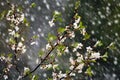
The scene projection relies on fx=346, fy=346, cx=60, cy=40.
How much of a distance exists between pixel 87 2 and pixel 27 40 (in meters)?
1.16

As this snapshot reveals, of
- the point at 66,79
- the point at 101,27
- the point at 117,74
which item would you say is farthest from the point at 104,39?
the point at 66,79

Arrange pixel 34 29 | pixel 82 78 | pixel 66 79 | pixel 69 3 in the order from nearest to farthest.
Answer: pixel 66 79, pixel 82 78, pixel 34 29, pixel 69 3

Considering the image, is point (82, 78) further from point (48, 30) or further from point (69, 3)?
point (69, 3)

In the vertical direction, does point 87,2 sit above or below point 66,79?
above

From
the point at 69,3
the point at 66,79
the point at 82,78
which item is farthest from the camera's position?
the point at 69,3

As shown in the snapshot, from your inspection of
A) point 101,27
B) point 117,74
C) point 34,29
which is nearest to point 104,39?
point 101,27

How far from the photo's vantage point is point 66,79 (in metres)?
3.29

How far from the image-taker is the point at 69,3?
5.15 m

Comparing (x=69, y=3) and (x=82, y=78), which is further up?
(x=69, y=3)

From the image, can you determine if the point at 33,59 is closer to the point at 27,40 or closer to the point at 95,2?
the point at 27,40

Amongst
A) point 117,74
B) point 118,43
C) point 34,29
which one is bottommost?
point 117,74

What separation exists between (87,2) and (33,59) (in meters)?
1.31

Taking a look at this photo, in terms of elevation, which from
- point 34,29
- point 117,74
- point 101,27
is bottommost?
point 117,74

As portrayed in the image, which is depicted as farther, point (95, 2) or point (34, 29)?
point (95, 2)
